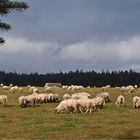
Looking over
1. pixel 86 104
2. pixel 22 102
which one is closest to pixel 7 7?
pixel 86 104

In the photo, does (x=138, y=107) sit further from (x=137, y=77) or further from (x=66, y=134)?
(x=137, y=77)

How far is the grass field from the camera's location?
27.0 m

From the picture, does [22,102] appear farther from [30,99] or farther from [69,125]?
[69,125]

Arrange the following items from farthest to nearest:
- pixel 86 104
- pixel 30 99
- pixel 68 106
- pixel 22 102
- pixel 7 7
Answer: pixel 30 99, pixel 22 102, pixel 68 106, pixel 86 104, pixel 7 7

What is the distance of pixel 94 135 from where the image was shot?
27.0m

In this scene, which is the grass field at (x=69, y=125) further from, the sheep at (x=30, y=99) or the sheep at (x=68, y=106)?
the sheep at (x=30, y=99)

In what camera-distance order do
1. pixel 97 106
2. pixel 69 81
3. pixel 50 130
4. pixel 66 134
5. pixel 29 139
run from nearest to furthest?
pixel 29 139, pixel 66 134, pixel 50 130, pixel 97 106, pixel 69 81

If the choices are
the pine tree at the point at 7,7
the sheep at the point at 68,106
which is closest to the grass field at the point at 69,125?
the sheep at the point at 68,106

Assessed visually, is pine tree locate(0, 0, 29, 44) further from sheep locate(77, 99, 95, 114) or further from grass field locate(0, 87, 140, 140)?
sheep locate(77, 99, 95, 114)

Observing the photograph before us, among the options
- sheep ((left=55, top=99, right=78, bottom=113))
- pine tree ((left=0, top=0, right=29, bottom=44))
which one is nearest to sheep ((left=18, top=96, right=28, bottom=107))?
sheep ((left=55, top=99, right=78, bottom=113))

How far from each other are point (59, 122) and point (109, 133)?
676 centimetres

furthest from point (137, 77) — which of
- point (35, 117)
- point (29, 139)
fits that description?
point (29, 139)

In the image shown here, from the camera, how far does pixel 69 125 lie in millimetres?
31781

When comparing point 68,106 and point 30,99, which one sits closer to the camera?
point 68,106
